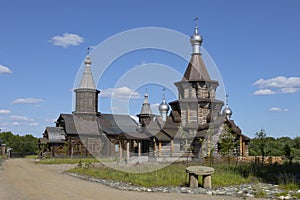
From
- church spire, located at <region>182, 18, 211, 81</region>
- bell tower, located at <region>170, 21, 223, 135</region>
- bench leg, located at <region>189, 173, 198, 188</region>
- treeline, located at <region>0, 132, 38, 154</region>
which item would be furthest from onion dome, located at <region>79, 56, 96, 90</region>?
bench leg, located at <region>189, 173, 198, 188</region>

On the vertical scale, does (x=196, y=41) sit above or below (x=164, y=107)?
above

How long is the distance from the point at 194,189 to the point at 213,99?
1145 inches

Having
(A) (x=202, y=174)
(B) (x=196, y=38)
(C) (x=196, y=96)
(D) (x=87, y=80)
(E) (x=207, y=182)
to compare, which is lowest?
(E) (x=207, y=182)

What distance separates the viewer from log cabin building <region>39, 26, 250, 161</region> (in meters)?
37.1

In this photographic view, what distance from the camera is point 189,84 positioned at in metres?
40.9

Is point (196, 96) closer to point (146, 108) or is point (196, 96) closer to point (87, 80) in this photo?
point (146, 108)

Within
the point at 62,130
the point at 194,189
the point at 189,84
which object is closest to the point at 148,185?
the point at 194,189

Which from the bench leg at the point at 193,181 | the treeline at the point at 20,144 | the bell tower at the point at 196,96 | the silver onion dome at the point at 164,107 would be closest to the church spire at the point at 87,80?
the silver onion dome at the point at 164,107

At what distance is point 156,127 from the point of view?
39656mm

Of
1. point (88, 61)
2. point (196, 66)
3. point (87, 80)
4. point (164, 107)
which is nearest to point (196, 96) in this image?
point (196, 66)

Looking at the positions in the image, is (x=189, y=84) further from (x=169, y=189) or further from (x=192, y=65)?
(x=169, y=189)

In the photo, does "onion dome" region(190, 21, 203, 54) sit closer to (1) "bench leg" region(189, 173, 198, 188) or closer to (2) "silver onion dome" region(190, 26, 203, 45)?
(2) "silver onion dome" region(190, 26, 203, 45)

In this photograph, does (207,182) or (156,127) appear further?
(156,127)

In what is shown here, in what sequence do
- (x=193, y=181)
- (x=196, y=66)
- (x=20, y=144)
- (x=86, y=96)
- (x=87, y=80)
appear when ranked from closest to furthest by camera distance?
(x=193, y=181) < (x=196, y=66) < (x=86, y=96) < (x=87, y=80) < (x=20, y=144)
